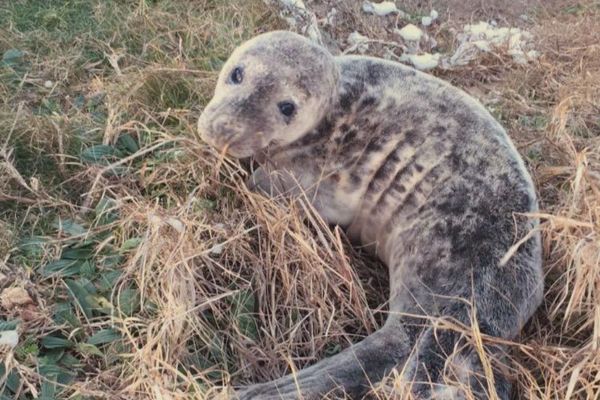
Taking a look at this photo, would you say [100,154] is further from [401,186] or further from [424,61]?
[424,61]

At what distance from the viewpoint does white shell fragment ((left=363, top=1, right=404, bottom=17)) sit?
546cm

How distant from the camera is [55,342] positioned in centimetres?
230

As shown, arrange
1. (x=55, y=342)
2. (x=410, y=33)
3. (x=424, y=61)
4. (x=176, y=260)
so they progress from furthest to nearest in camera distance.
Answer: (x=410, y=33) → (x=424, y=61) → (x=176, y=260) → (x=55, y=342)

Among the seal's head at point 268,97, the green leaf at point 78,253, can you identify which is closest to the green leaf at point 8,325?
the green leaf at point 78,253

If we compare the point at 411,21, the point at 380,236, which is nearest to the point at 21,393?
the point at 380,236

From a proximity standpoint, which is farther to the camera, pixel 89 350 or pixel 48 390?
pixel 89 350

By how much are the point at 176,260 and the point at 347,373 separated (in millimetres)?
A: 715

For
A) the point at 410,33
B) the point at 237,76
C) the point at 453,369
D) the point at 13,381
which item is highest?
the point at 237,76

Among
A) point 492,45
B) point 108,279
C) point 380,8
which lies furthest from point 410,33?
point 108,279

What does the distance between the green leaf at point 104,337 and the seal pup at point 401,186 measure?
0.53m

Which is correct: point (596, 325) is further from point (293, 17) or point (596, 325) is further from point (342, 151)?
point (293, 17)

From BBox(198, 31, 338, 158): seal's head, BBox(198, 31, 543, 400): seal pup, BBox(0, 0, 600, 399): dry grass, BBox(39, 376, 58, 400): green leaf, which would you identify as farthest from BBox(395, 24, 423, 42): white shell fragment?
BBox(39, 376, 58, 400): green leaf

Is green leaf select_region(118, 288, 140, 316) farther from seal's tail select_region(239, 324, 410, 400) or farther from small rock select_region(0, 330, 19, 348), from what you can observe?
seal's tail select_region(239, 324, 410, 400)

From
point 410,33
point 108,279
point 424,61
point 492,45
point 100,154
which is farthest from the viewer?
point 410,33
